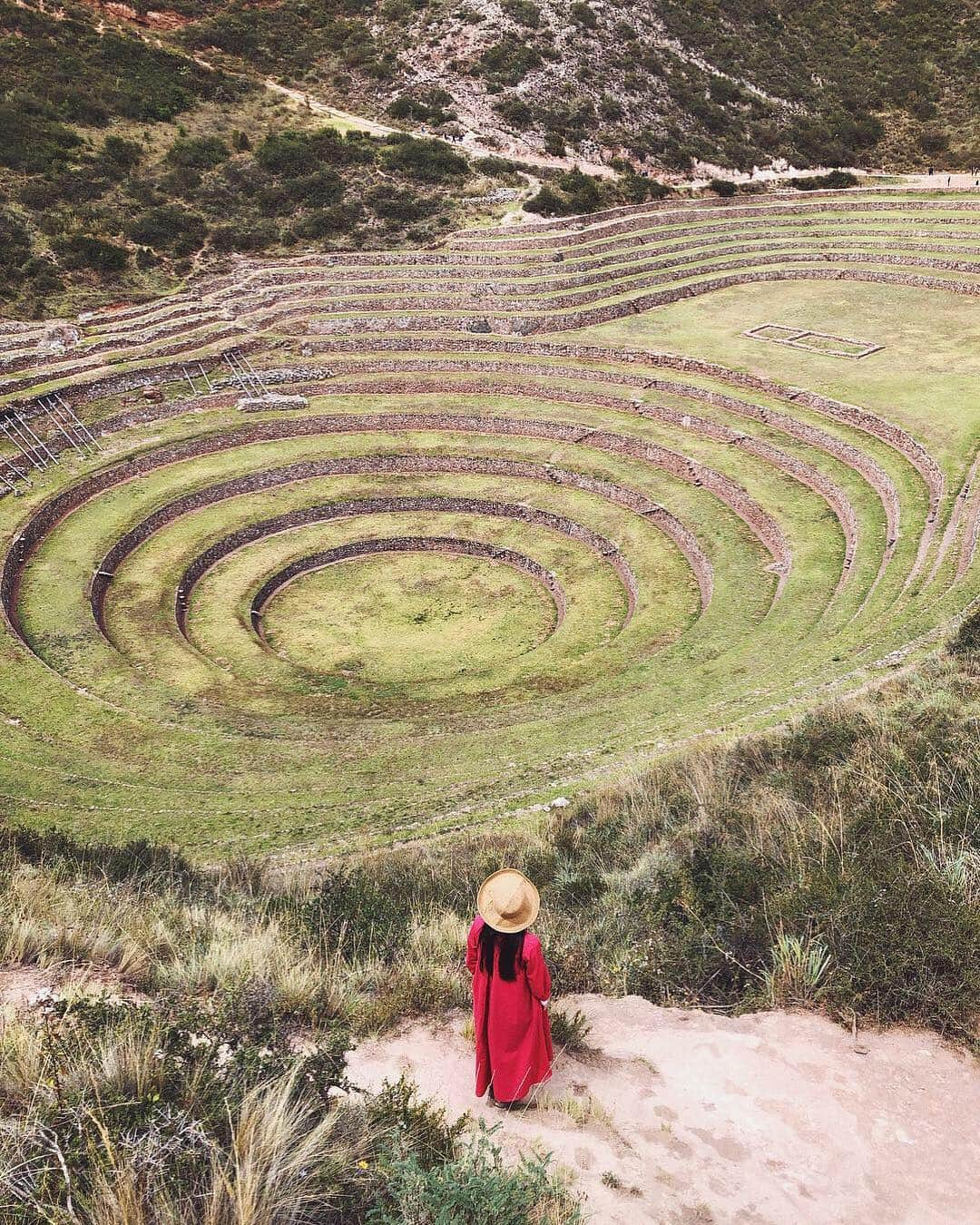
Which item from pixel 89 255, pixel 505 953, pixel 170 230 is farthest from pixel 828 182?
pixel 505 953

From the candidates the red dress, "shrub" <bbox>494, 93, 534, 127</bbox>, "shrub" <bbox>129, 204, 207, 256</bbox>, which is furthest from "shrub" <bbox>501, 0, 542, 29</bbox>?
the red dress

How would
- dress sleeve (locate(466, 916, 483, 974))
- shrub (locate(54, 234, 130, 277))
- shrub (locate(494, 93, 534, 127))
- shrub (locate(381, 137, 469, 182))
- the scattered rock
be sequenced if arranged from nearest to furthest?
1. dress sleeve (locate(466, 916, 483, 974))
2. the scattered rock
3. shrub (locate(54, 234, 130, 277))
4. shrub (locate(381, 137, 469, 182))
5. shrub (locate(494, 93, 534, 127))

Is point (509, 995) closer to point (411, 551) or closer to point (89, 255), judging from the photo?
point (411, 551)

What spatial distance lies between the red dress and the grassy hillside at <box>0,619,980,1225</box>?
457mm

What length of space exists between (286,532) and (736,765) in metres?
15.4

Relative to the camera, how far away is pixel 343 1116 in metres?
4.07

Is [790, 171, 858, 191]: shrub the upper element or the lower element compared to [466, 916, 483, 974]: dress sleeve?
upper

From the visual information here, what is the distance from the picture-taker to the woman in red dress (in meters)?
4.69

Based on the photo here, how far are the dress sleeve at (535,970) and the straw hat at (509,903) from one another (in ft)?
0.54

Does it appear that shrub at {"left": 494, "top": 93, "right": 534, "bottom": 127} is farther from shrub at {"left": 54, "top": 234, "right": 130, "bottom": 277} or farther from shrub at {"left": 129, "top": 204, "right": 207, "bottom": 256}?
shrub at {"left": 54, "top": 234, "right": 130, "bottom": 277}

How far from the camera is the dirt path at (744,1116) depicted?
4.07m

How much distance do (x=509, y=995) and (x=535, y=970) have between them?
0.22 metres

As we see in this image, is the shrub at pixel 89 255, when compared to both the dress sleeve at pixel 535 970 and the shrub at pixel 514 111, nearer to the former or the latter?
the shrub at pixel 514 111

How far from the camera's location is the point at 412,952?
242 inches
